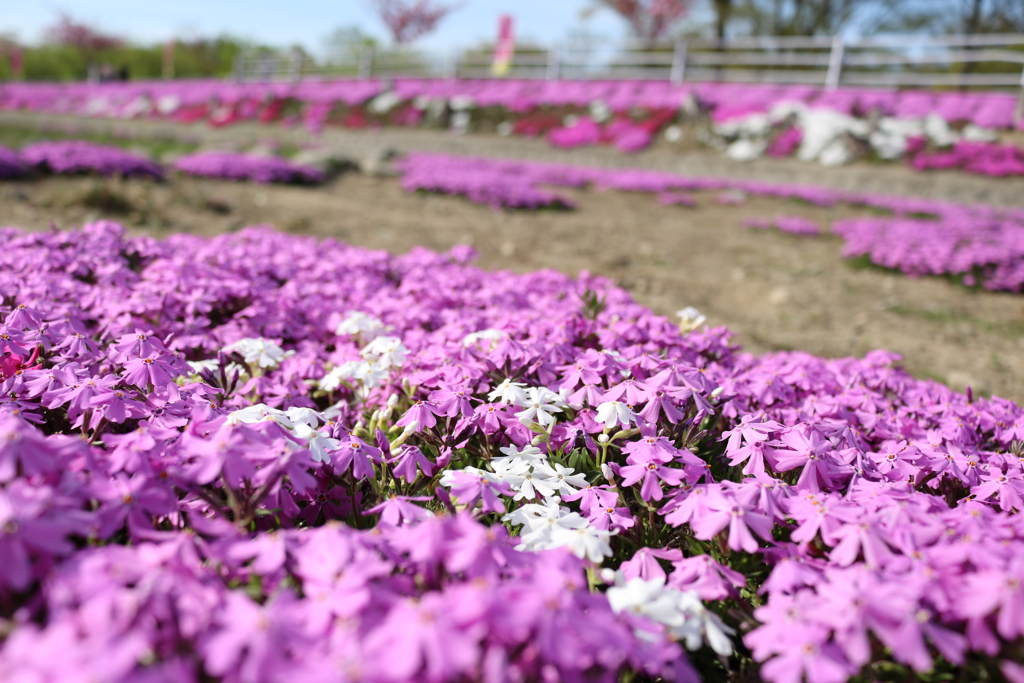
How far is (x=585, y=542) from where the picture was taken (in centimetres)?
182

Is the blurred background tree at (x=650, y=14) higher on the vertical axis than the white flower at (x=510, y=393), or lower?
higher

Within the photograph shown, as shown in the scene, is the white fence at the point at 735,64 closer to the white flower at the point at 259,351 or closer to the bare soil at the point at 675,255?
the bare soil at the point at 675,255

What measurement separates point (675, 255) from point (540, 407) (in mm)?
6403

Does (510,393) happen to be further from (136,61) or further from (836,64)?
(136,61)

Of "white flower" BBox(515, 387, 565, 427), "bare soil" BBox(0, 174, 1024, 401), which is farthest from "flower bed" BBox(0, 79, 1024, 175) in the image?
"white flower" BBox(515, 387, 565, 427)

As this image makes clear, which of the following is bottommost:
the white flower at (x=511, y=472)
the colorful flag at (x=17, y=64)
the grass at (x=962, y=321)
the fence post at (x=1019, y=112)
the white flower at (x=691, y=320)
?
the grass at (x=962, y=321)

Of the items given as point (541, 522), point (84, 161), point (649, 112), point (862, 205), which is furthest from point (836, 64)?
point (541, 522)

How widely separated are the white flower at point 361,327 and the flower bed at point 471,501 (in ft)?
0.06

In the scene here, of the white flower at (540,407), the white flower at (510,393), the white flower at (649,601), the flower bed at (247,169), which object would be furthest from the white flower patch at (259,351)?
the flower bed at (247,169)

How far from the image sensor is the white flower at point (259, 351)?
2.89 m

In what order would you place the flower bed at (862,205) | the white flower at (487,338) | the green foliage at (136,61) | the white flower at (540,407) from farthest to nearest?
the green foliage at (136,61) < the flower bed at (862,205) < the white flower at (487,338) < the white flower at (540,407)

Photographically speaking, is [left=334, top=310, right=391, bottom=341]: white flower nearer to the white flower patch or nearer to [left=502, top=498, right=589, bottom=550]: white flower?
the white flower patch

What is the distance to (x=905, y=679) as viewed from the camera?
1555 millimetres

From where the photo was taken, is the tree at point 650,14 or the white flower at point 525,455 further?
the tree at point 650,14
